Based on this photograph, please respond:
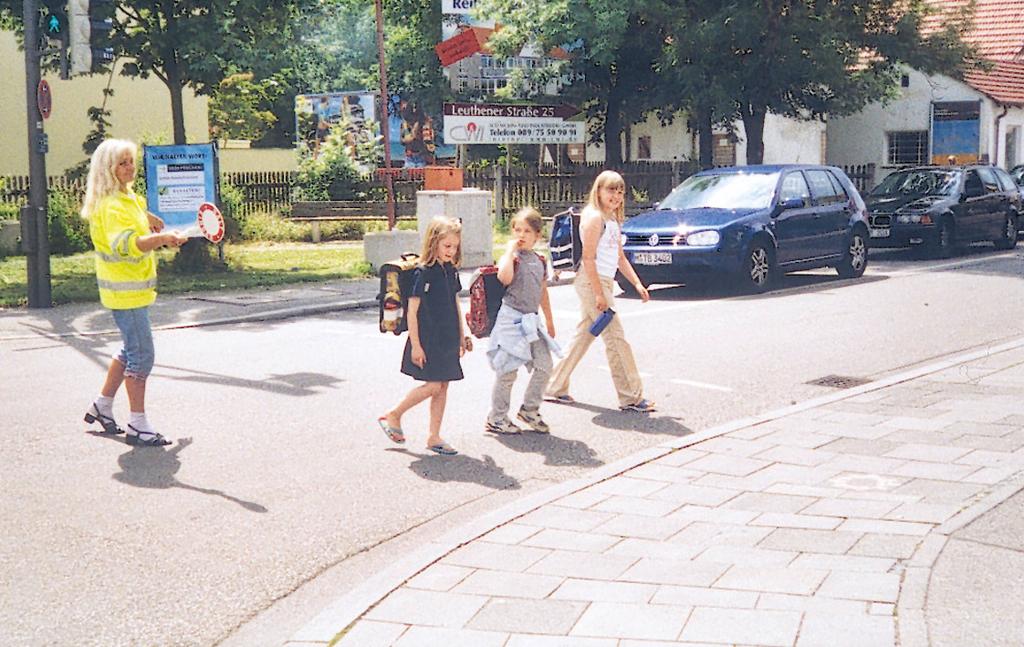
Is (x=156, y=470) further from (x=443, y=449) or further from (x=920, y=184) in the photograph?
(x=920, y=184)

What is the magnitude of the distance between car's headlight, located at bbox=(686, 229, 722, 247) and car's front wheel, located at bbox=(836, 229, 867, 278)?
116 inches

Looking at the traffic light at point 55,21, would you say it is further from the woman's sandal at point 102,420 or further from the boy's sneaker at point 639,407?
the boy's sneaker at point 639,407

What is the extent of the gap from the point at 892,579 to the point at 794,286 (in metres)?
12.7

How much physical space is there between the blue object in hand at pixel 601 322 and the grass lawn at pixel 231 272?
8.60 meters

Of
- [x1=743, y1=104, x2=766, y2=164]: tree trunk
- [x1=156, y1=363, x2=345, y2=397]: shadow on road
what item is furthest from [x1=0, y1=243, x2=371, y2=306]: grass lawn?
[x1=743, y1=104, x2=766, y2=164]: tree trunk

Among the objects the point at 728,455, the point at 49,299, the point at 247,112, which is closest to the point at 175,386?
the point at 728,455

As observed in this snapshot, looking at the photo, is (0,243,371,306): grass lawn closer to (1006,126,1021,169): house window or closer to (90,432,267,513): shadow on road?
(90,432,267,513): shadow on road

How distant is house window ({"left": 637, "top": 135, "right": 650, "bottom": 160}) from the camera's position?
131ft

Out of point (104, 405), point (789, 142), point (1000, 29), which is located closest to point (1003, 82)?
point (1000, 29)

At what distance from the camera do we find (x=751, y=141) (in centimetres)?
2766

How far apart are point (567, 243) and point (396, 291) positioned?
2261 millimetres

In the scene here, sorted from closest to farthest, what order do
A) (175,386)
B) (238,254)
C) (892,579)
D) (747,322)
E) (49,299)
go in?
(892,579)
(175,386)
(747,322)
(49,299)
(238,254)

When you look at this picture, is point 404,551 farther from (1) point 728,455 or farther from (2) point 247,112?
(2) point 247,112

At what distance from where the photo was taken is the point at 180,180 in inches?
717
